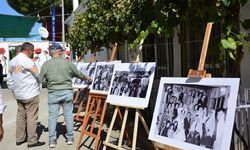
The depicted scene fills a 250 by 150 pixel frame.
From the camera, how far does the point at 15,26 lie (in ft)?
96.5

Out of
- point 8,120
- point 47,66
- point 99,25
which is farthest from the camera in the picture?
point 8,120

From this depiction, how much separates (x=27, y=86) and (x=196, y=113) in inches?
183

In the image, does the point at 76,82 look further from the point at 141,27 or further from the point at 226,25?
the point at 226,25

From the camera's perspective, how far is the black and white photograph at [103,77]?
7.00 m

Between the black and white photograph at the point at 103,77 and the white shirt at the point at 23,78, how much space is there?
1.23 m

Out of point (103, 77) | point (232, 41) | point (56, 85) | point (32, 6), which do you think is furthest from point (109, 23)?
point (32, 6)

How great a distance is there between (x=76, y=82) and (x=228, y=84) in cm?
693

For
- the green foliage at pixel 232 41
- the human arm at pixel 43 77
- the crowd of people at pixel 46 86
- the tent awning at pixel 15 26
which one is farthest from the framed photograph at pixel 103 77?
the tent awning at pixel 15 26

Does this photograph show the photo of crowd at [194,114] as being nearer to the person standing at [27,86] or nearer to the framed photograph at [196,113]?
the framed photograph at [196,113]

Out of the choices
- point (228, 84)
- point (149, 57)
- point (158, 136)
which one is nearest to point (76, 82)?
point (149, 57)

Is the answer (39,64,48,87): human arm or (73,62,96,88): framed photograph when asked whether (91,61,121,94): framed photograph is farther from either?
(73,62,96,88): framed photograph

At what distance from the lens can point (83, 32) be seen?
9.68 meters

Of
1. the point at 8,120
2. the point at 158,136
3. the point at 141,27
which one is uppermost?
the point at 141,27

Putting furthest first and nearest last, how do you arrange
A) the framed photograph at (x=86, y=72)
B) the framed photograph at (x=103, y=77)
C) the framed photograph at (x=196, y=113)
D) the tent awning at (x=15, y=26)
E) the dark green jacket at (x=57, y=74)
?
the tent awning at (x=15, y=26) < the framed photograph at (x=86, y=72) < the dark green jacket at (x=57, y=74) < the framed photograph at (x=103, y=77) < the framed photograph at (x=196, y=113)
